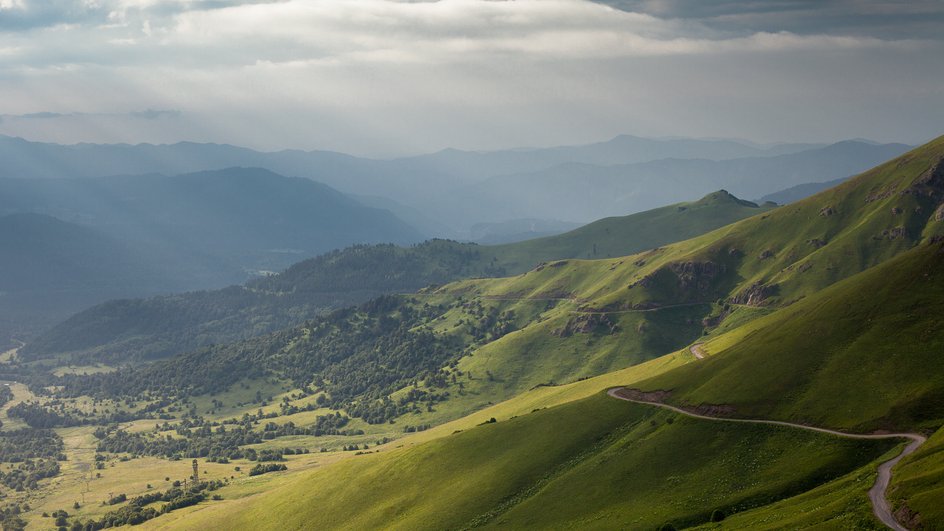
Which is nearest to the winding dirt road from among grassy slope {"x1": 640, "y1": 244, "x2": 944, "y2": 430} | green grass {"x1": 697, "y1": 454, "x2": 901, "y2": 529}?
green grass {"x1": 697, "y1": 454, "x2": 901, "y2": 529}

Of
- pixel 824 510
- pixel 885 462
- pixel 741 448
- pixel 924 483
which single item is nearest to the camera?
pixel 924 483

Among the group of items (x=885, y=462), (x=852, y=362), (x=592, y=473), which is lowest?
(x=592, y=473)

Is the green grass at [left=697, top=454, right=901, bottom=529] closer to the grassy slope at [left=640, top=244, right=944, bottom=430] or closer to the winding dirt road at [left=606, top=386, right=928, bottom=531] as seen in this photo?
the winding dirt road at [left=606, top=386, right=928, bottom=531]

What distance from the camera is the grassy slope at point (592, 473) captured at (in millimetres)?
125000

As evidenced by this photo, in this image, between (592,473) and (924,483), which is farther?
(592,473)

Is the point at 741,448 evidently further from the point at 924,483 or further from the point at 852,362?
the point at 924,483

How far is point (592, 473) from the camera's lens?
153 meters

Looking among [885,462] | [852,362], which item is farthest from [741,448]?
[852,362]

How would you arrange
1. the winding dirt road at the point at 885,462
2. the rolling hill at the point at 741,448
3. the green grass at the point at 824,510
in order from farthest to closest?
the rolling hill at the point at 741,448 < the green grass at the point at 824,510 < the winding dirt road at the point at 885,462

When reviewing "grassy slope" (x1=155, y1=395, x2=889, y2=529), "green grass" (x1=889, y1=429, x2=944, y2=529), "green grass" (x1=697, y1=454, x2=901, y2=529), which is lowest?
"grassy slope" (x1=155, y1=395, x2=889, y2=529)

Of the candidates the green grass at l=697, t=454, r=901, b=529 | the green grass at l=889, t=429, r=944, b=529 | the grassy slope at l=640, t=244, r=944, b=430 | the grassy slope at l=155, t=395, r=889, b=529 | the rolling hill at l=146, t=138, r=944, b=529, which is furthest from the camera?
the grassy slope at l=640, t=244, r=944, b=430

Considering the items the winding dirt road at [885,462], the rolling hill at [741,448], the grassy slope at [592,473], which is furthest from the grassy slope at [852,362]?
the grassy slope at [592,473]

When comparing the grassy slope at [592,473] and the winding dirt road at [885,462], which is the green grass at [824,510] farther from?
the grassy slope at [592,473]

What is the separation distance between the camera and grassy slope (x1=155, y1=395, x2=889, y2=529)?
410ft
